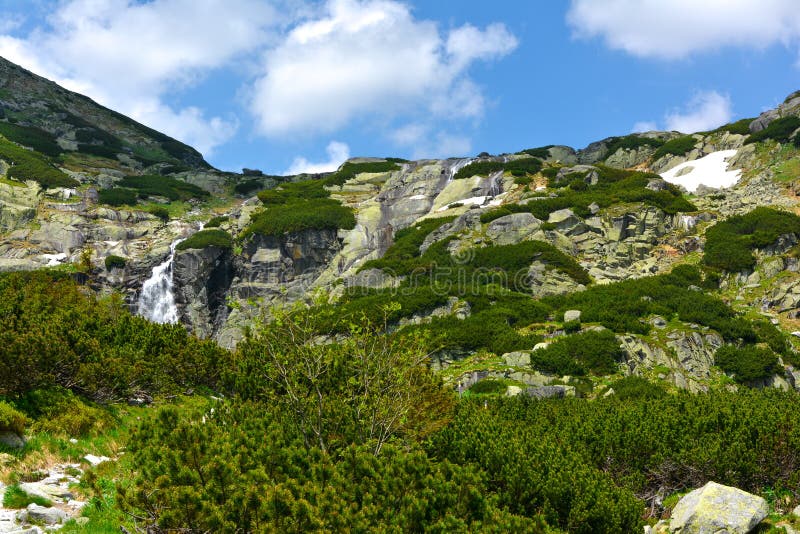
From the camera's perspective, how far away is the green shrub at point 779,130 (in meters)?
49.2

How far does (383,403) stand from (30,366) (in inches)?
288

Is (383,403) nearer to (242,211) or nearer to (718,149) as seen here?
(242,211)

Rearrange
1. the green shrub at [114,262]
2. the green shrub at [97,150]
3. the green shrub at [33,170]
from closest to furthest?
1. the green shrub at [114,262]
2. the green shrub at [33,170]
3. the green shrub at [97,150]

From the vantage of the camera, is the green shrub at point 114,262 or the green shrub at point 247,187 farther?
the green shrub at point 247,187

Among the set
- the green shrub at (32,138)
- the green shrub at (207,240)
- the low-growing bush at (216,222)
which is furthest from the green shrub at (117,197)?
the green shrub at (32,138)

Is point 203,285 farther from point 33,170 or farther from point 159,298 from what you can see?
point 33,170

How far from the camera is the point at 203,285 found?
43.0 m

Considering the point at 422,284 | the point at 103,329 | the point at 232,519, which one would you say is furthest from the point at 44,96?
the point at 232,519

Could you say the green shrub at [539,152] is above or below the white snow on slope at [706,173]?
above

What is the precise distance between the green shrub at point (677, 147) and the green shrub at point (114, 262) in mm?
54555

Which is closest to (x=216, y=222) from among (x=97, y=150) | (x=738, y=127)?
(x=97, y=150)

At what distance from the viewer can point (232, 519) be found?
670cm

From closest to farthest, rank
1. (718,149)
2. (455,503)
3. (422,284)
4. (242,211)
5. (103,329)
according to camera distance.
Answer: (455,503), (103,329), (422,284), (242,211), (718,149)

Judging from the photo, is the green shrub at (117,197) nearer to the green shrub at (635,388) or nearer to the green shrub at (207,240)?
the green shrub at (207,240)
